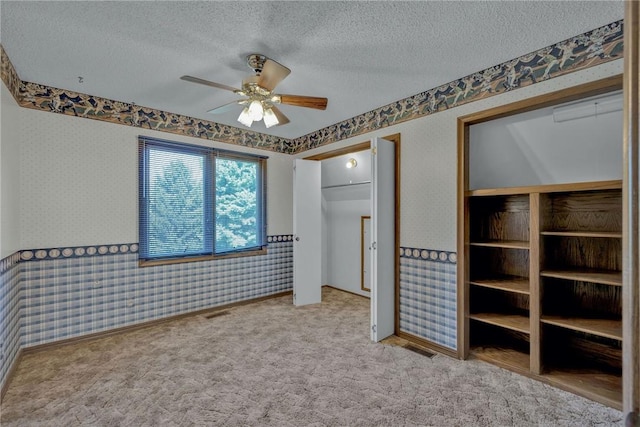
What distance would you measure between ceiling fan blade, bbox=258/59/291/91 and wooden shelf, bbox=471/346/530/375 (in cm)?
281

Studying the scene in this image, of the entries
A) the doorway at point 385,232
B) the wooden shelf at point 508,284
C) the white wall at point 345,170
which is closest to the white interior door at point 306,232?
the white wall at point 345,170

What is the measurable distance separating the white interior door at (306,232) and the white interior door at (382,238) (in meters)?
1.42

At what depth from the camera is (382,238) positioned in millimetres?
3002

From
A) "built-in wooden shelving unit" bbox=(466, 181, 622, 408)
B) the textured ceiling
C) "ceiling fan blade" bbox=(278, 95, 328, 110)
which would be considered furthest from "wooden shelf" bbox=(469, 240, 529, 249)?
"ceiling fan blade" bbox=(278, 95, 328, 110)

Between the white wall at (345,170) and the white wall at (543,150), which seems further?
the white wall at (345,170)

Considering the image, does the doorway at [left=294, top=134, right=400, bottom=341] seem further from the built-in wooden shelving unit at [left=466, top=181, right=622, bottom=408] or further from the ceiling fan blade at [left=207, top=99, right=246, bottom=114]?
the ceiling fan blade at [left=207, top=99, right=246, bottom=114]

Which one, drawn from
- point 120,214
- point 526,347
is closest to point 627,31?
point 526,347

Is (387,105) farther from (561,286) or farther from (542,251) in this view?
(561,286)

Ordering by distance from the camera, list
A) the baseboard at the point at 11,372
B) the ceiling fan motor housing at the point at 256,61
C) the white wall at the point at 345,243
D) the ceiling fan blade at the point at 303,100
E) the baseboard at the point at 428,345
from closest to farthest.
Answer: the baseboard at the point at 11,372
the ceiling fan motor housing at the point at 256,61
the ceiling fan blade at the point at 303,100
the baseboard at the point at 428,345
the white wall at the point at 345,243

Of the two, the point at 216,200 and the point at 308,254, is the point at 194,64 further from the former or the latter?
the point at 308,254

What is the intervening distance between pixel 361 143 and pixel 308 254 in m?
1.71

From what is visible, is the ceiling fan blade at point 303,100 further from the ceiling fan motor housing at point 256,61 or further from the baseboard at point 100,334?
the baseboard at point 100,334

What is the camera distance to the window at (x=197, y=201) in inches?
134

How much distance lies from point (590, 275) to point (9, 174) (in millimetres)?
4375
